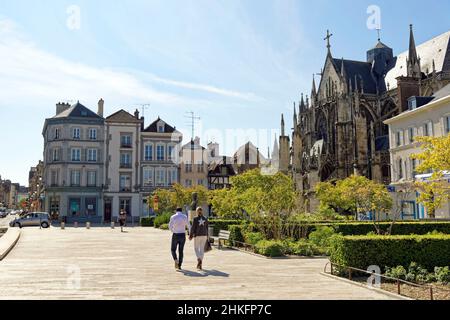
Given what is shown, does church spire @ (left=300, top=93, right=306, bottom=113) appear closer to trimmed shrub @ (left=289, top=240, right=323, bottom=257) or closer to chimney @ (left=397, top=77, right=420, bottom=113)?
chimney @ (left=397, top=77, right=420, bottom=113)

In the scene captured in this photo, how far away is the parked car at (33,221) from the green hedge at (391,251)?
33851 mm

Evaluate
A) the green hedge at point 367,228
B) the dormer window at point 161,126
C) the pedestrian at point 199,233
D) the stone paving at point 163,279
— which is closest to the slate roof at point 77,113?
the dormer window at point 161,126

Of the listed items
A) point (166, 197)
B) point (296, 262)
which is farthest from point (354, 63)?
point (296, 262)

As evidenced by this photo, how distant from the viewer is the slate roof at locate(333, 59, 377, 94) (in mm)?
58094

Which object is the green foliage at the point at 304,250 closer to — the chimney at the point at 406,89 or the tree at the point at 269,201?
the tree at the point at 269,201

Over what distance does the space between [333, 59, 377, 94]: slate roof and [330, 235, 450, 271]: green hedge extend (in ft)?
158

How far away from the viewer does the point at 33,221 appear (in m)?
40.5

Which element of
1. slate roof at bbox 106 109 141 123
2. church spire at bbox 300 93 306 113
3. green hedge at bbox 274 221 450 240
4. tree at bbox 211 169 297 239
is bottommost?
green hedge at bbox 274 221 450 240

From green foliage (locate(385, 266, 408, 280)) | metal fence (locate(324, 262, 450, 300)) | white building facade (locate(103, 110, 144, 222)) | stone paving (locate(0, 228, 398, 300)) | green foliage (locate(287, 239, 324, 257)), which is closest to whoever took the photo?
metal fence (locate(324, 262, 450, 300))

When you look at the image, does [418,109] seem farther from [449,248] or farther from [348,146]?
[449,248]

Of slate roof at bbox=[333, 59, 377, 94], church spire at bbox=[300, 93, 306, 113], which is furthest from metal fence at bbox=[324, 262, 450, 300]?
church spire at bbox=[300, 93, 306, 113]

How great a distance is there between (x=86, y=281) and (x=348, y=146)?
1772 inches

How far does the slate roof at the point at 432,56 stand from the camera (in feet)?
156

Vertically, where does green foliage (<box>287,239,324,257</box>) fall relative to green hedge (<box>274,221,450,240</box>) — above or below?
below
